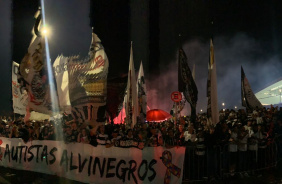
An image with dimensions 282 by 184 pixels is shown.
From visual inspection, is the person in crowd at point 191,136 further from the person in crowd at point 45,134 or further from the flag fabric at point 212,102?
the person in crowd at point 45,134

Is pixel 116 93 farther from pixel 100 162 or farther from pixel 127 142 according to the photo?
pixel 127 142

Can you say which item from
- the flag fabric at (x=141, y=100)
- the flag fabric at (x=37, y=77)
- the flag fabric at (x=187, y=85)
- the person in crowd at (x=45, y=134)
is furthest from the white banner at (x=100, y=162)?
the flag fabric at (x=141, y=100)

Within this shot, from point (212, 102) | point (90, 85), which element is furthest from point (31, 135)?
point (212, 102)

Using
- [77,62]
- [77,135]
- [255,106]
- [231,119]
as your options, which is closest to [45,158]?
[77,135]

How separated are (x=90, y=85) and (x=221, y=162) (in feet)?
14.2

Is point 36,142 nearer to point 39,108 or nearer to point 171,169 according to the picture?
point 39,108

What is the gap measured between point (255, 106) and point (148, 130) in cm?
805

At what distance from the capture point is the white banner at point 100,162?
7316mm

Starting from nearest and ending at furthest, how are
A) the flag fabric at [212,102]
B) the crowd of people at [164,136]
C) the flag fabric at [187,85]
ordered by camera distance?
the crowd of people at [164,136] < the flag fabric at [212,102] < the flag fabric at [187,85]

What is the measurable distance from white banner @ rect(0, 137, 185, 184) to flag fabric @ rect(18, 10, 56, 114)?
4.31 feet

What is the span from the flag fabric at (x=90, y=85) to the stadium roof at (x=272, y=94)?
81.8 feet

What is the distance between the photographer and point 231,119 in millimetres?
13609

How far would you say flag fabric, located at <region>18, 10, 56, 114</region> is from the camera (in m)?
10.1

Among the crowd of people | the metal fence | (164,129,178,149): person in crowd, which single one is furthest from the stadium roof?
(164,129,178,149): person in crowd
